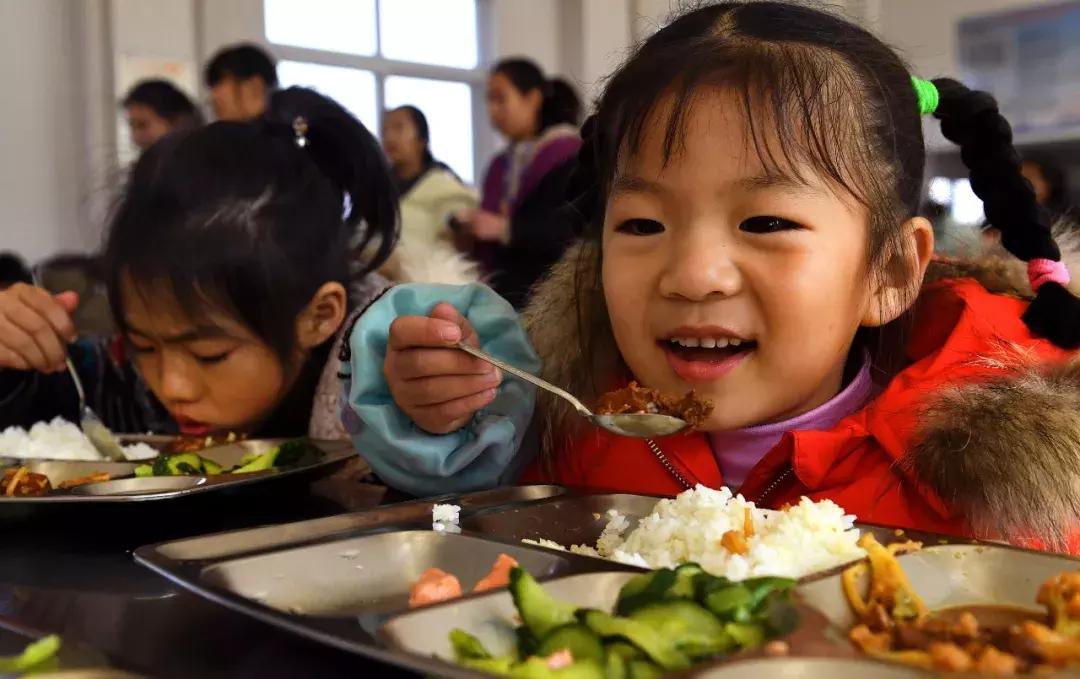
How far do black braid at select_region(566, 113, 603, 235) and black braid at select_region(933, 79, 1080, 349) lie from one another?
1.30ft

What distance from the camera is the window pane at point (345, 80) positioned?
6105 mm

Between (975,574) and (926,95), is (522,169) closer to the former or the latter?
(926,95)

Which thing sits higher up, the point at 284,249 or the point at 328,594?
the point at 284,249

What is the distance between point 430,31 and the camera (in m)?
6.75

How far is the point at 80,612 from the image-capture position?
73 centimetres

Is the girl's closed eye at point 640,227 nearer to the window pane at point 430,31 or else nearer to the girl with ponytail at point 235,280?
the girl with ponytail at point 235,280

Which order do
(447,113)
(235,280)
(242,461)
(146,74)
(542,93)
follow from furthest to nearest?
(447,113) → (146,74) → (542,93) → (235,280) → (242,461)

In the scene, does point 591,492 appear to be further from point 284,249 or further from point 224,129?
point 224,129

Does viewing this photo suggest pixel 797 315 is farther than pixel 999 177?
No

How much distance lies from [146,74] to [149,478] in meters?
4.75

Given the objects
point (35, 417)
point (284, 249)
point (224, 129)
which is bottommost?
point (35, 417)

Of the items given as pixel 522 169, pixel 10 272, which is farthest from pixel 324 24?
pixel 10 272

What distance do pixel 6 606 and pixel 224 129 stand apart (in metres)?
1.21

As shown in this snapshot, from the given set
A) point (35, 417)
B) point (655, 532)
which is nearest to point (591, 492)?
point (655, 532)
